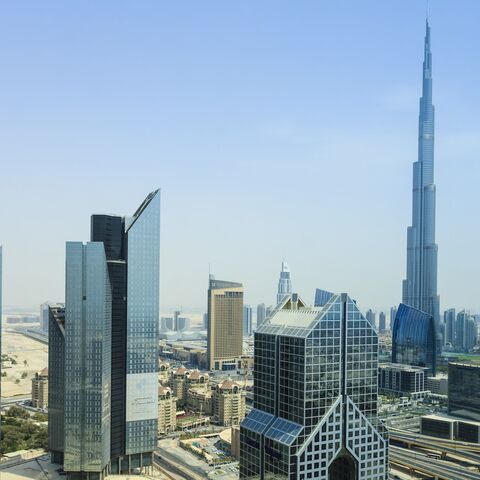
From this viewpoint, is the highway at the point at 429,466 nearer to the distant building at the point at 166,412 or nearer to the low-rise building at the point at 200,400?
the distant building at the point at 166,412

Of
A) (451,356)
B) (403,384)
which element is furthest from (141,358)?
(451,356)

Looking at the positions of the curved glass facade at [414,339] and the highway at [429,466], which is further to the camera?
the curved glass facade at [414,339]

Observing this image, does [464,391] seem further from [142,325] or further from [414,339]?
[142,325]

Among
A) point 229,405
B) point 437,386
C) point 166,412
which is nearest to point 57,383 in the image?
point 166,412

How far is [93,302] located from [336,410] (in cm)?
2938

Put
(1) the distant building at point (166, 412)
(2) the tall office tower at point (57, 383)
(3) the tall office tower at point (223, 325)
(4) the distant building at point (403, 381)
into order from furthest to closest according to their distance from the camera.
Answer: (3) the tall office tower at point (223, 325) → (4) the distant building at point (403, 381) → (1) the distant building at point (166, 412) → (2) the tall office tower at point (57, 383)

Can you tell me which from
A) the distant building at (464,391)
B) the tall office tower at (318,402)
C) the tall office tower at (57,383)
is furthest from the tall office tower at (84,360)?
the distant building at (464,391)

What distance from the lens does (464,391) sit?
346 feet

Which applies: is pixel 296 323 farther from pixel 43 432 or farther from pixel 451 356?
pixel 451 356

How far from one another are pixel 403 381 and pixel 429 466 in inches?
2228

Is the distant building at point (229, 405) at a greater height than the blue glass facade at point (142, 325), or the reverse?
the blue glass facade at point (142, 325)

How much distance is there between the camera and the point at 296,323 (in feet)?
154

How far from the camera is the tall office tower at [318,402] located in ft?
145

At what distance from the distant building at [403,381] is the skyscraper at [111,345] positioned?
7261 cm
